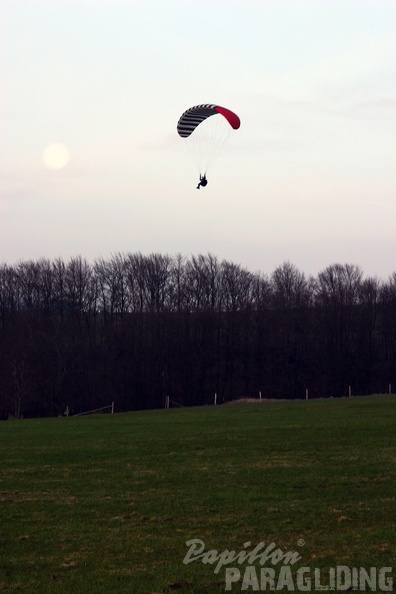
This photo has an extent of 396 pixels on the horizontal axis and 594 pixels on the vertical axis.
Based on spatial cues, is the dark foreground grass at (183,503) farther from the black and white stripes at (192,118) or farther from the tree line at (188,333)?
the tree line at (188,333)

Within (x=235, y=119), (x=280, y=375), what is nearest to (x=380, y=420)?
(x=235, y=119)

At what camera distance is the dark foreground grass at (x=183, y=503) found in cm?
1248

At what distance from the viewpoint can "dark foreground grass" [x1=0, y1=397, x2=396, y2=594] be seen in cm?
1248

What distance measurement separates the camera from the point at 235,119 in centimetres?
3350

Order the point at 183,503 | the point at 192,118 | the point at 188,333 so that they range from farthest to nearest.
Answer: the point at 188,333 → the point at 192,118 → the point at 183,503

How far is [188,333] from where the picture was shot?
103 m

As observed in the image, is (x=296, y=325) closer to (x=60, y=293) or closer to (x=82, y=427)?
(x=60, y=293)

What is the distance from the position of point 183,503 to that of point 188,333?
A: 85255 millimetres

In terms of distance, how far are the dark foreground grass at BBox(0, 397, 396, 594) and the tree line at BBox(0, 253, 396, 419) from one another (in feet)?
201

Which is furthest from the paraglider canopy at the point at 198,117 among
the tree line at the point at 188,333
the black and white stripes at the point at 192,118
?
the tree line at the point at 188,333

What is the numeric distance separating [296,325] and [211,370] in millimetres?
13370

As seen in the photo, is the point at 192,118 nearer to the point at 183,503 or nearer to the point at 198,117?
the point at 198,117

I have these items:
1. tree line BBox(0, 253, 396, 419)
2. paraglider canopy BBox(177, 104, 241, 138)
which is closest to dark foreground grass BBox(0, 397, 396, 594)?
paraglider canopy BBox(177, 104, 241, 138)

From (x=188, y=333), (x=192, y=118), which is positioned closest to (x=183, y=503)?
(x=192, y=118)
